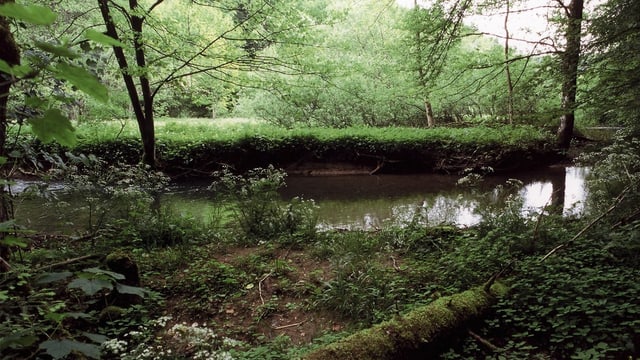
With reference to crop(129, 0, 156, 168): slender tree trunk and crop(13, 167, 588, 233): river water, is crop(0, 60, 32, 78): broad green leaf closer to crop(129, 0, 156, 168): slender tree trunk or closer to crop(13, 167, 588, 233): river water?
crop(13, 167, 588, 233): river water

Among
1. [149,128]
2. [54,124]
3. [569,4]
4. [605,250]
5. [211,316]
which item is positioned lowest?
[211,316]

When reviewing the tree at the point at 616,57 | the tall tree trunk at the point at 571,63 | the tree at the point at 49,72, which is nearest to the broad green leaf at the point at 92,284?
the tree at the point at 49,72

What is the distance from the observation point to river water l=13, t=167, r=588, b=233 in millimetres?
7133

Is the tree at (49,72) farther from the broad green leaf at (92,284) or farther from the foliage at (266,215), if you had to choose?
the foliage at (266,215)

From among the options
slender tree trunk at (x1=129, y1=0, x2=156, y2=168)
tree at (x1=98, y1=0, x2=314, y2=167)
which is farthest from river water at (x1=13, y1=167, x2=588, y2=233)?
tree at (x1=98, y1=0, x2=314, y2=167)

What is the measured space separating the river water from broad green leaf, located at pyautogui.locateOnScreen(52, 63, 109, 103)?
5547 mm

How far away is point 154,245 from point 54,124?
15.7ft

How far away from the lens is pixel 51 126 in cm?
88

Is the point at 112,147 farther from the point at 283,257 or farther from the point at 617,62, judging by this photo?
the point at 617,62

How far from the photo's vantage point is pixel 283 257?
200 inches

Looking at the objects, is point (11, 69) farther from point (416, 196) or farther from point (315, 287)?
point (416, 196)

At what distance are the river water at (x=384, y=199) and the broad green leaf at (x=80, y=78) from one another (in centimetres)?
555

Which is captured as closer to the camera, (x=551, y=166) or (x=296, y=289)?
(x=296, y=289)

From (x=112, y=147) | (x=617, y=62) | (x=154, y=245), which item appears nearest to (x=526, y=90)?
(x=617, y=62)
